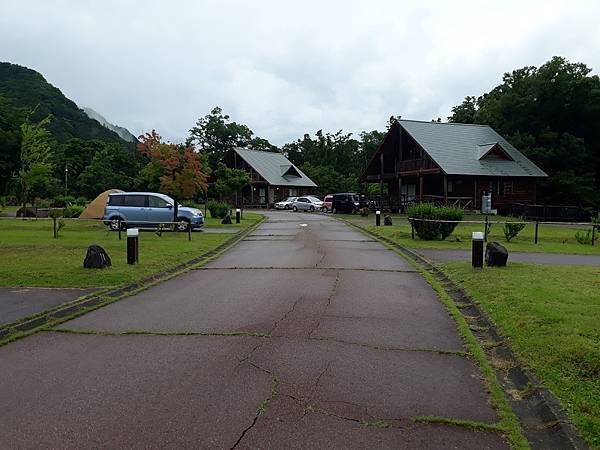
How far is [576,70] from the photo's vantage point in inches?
1598

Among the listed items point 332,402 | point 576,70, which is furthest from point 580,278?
point 576,70

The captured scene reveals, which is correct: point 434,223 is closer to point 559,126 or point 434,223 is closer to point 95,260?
point 95,260

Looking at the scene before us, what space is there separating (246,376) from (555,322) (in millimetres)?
3890

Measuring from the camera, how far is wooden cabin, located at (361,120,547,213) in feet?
119

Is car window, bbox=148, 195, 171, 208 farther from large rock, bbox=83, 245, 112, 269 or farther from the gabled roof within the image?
the gabled roof

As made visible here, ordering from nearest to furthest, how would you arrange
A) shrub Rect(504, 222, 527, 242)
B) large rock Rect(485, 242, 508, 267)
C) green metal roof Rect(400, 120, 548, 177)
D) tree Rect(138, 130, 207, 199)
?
large rock Rect(485, 242, 508, 267) → shrub Rect(504, 222, 527, 242) → tree Rect(138, 130, 207, 199) → green metal roof Rect(400, 120, 548, 177)

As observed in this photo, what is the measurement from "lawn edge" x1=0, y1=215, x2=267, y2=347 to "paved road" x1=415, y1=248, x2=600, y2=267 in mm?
6250

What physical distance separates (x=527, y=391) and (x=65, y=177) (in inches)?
2088

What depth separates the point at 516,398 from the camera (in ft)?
14.7

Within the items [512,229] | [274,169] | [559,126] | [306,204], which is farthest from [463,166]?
[274,169]

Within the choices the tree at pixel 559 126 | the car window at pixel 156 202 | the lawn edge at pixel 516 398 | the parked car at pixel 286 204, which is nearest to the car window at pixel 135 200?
the car window at pixel 156 202

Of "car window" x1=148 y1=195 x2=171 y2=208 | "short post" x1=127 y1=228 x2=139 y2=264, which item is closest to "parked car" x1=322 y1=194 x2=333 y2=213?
"car window" x1=148 y1=195 x2=171 y2=208

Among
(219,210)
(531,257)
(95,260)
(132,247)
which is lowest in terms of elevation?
(531,257)

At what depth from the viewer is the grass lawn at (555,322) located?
170 inches
